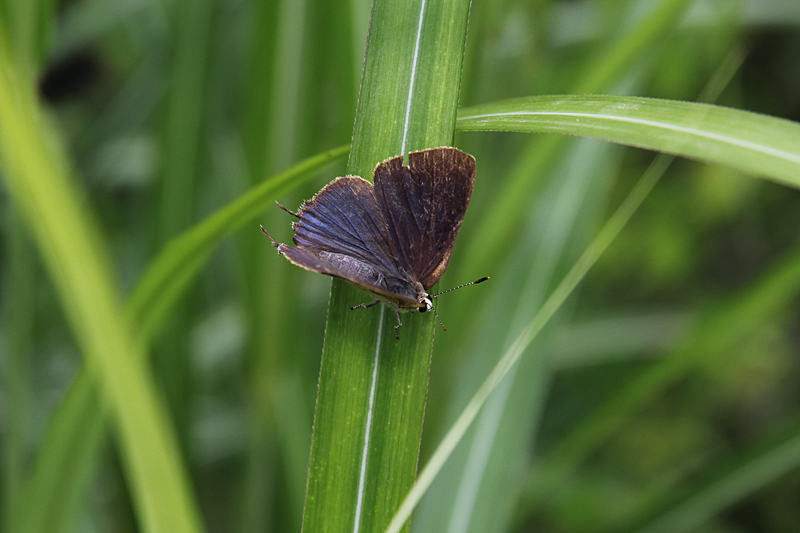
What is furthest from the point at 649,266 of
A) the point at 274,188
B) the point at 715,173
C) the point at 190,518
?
the point at 190,518

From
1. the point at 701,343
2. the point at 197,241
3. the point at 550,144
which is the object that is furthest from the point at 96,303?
the point at 701,343

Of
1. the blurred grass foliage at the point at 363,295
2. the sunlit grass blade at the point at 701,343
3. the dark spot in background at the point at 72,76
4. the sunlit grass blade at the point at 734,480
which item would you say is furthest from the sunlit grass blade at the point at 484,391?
the dark spot in background at the point at 72,76

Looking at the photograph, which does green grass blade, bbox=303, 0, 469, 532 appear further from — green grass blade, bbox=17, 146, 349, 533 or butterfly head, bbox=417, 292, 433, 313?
green grass blade, bbox=17, 146, 349, 533

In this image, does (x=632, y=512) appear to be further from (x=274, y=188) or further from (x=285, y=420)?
(x=274, y=188)

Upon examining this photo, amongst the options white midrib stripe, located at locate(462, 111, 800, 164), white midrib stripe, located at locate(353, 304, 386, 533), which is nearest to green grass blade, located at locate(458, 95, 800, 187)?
white midrib stripe, located at locate(462, 111, 800, 164)

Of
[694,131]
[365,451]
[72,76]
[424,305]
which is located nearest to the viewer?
[694,131]

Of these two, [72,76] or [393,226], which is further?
[72,76]

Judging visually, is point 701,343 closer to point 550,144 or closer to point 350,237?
point 550,144
